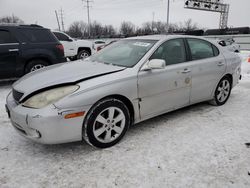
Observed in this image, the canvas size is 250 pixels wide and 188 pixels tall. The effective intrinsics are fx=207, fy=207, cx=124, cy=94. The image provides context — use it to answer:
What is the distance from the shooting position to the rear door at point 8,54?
5.42 metres

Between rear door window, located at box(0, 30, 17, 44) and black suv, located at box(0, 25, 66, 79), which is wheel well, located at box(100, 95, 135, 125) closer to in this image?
black suv, located at box(0, 25, 66, 79)

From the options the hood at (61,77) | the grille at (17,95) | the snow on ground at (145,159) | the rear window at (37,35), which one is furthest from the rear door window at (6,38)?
the grille at (17,95)

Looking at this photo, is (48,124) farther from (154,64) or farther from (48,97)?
(154,64)

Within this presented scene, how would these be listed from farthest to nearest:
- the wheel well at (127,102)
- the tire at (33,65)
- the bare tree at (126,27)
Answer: the bare tree at (126,27) < the tire at (33,65) < the wheel well at (127,102)

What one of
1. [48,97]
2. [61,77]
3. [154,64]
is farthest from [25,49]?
[154,64]

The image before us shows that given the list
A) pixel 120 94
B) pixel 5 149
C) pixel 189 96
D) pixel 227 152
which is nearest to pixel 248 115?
pixel 189 96

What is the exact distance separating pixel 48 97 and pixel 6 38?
417cm

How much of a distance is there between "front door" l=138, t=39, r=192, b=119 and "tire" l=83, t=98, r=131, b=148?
359mm

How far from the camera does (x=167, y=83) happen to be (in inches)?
125

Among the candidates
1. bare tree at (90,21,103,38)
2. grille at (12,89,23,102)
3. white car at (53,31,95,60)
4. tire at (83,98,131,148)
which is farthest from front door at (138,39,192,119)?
bare tree at (90,21,103,38)

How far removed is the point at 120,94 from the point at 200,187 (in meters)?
1.39

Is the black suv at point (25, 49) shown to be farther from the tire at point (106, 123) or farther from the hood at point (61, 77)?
the tire at point (106, 123)

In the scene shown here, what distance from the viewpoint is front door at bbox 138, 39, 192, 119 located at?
2973 mm

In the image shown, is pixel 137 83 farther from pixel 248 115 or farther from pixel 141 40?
pixel 248 115
